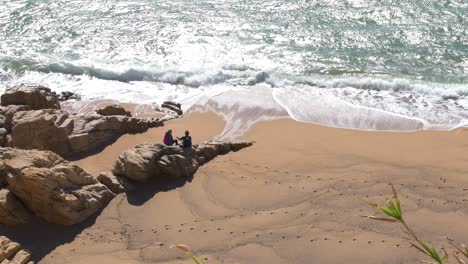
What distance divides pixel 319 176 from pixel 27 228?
20.3 feet

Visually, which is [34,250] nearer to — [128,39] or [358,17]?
[128,39]

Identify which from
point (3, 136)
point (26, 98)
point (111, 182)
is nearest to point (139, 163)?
point (111, 182)

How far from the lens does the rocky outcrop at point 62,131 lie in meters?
14.0

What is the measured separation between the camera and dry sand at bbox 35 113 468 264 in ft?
32.3

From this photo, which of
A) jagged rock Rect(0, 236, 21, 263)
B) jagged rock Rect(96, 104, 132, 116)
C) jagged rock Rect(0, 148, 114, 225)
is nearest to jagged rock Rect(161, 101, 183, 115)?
jagged rock Rect(96, 104, 132, 116)

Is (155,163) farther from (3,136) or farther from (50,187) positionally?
(3,136)

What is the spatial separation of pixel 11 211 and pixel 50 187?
0.92 meters

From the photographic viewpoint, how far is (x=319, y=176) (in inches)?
473

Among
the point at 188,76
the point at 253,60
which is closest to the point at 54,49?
the point at 188,76

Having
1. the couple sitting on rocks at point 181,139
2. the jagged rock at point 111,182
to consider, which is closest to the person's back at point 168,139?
the couple sitting on rocks at point 181,139

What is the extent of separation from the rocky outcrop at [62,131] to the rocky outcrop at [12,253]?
14.1ft

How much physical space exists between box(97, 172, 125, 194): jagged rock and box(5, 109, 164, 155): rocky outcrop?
2.45 metres

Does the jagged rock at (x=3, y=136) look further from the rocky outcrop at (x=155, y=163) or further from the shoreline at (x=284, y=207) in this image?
the rocky outcrop at (x=155, y=163)

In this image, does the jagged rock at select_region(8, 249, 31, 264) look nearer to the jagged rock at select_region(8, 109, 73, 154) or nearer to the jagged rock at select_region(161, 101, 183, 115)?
the jagged rock at select_region(8, 109, 73, 154)
